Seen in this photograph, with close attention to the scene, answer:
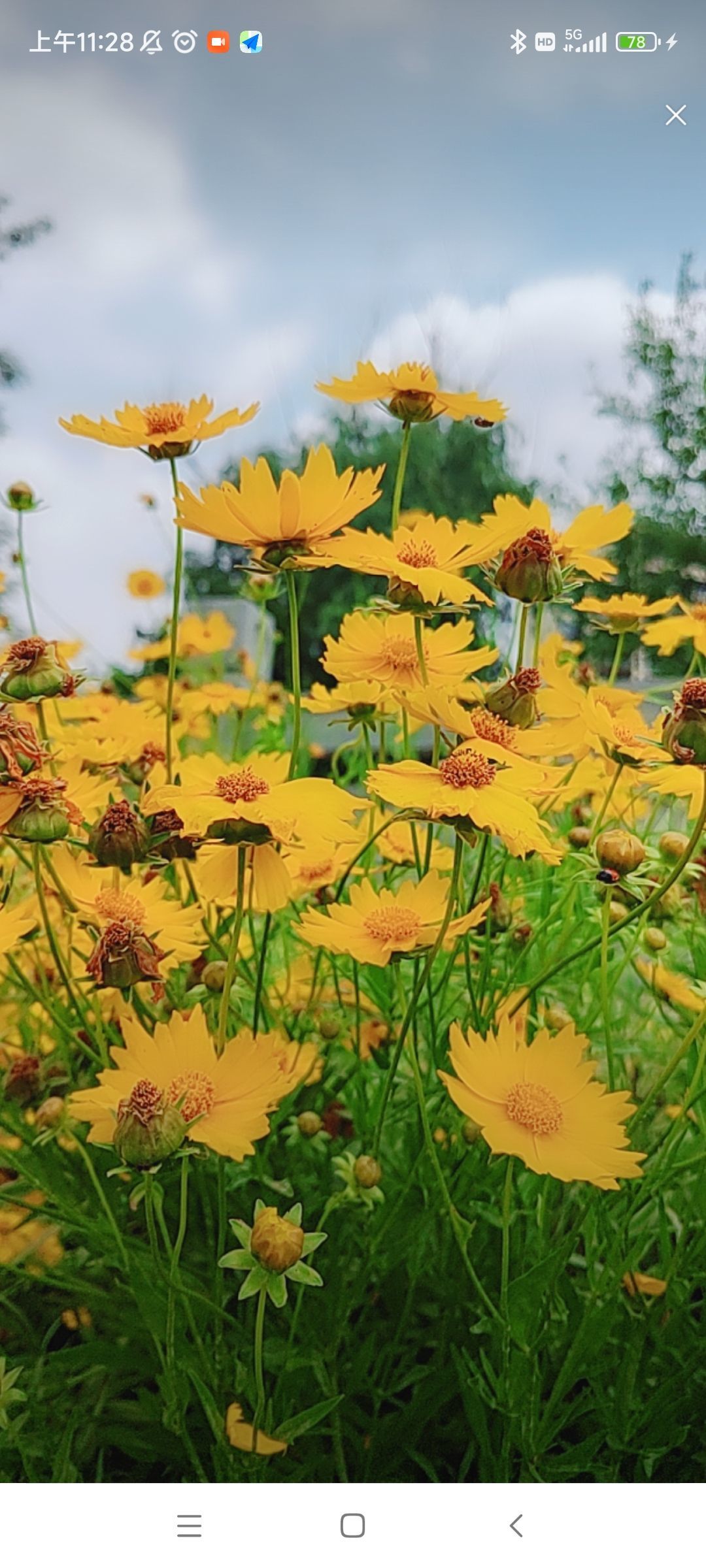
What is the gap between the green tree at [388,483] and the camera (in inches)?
146

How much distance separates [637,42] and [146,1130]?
0.42m

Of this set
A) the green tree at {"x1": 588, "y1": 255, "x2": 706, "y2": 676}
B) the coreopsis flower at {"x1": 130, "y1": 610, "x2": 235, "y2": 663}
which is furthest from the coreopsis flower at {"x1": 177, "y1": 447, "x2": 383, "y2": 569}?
the green tree at {"x1": 588, "y1": 255, "x2": 706, "y2": 676}

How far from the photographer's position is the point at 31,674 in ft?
1.01

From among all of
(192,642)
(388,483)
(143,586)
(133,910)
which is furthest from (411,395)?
(388,483)

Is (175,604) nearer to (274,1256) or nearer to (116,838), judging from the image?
(116,838)

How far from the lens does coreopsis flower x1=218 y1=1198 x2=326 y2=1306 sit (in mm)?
267

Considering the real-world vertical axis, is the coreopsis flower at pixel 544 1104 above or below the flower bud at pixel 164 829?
below

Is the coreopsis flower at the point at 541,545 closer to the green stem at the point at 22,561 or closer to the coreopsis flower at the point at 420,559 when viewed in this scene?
the coreopsis flower at the point at 420,559

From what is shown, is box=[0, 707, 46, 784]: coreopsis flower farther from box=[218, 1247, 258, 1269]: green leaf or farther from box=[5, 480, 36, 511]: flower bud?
box=[5, 480, 36, 511]: flower bud

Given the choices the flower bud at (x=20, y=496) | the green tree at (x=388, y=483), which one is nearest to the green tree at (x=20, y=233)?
the flower bud at (x=20, y=496)

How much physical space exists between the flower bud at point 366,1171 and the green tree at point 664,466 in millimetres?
4774

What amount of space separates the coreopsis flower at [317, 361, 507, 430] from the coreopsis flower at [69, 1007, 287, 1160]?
22 cm
